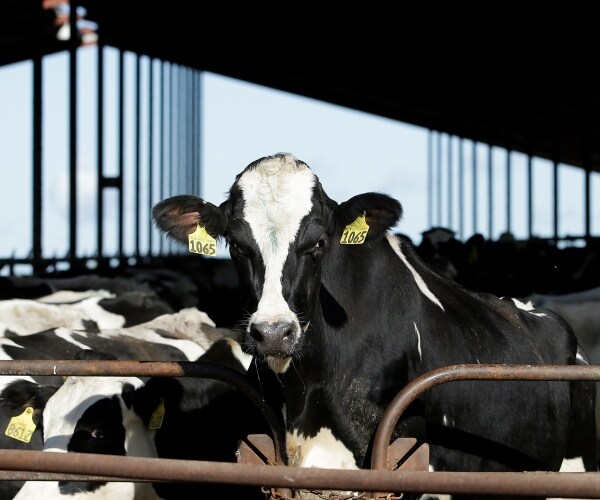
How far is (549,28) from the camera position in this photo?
802 inches

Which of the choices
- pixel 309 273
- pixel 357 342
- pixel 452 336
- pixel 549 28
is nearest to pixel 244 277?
pixel 309 273

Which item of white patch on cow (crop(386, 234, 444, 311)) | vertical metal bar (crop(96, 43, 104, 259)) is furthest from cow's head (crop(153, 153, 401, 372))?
vertical metal bar (crop(96, 43, 104, 259))

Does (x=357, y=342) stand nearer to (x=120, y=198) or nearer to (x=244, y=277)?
(x=244, y=277)

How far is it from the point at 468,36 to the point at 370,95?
10.9 metres

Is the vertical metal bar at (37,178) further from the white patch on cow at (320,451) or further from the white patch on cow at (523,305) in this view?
the white patch on cow at (320,451)

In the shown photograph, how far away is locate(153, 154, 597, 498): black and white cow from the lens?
15.6ft

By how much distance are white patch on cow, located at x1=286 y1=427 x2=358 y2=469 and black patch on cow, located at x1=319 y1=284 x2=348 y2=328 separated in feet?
1.59

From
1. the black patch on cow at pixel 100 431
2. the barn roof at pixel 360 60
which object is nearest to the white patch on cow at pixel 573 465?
the black patch on cow at pixel 100 431

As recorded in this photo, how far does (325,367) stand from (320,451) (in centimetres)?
36

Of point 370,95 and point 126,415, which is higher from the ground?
point 370,95

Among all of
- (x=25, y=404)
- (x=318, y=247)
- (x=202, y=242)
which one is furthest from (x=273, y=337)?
(x=25, y=404)

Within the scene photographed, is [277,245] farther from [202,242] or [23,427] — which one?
[23,427]

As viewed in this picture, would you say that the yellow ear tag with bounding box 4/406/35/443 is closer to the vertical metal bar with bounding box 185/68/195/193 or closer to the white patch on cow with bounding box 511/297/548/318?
→ the white patch on cow with bounding box 511/297/548/318

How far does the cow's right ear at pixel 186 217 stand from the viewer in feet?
16.5
